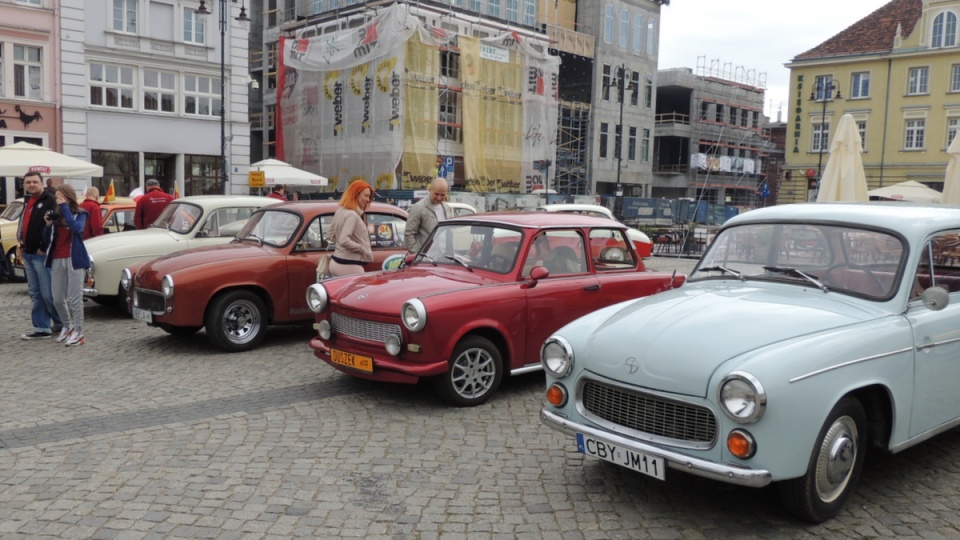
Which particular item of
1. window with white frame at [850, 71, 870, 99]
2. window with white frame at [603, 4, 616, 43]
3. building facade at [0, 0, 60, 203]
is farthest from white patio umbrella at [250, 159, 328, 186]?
window with white frame at [850, 71, 870, 99]

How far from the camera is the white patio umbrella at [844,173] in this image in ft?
43.2

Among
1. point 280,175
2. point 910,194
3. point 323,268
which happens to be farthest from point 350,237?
point 910,194

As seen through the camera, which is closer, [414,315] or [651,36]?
[414,315]

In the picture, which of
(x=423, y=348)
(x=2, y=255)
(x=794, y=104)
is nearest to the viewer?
(x=423, y=348)

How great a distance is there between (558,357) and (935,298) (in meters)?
2.22

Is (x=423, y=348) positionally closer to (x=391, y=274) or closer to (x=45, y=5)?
(x=391, y=274)

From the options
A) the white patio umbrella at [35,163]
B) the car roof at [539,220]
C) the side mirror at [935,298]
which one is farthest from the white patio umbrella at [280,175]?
the side mirror at [935,298]

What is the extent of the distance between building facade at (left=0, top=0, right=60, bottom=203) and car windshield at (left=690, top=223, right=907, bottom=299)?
98.9 ft

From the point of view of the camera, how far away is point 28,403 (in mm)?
6773

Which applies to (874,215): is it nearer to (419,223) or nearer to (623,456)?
(623,456)

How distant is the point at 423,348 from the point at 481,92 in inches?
1410

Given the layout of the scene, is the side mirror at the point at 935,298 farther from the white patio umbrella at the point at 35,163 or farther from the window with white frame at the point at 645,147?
the window with white frame at the point at 645,147

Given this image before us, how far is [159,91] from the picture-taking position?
34125 millimetres

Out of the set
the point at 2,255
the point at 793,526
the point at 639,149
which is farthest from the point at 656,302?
the point at 639,149
